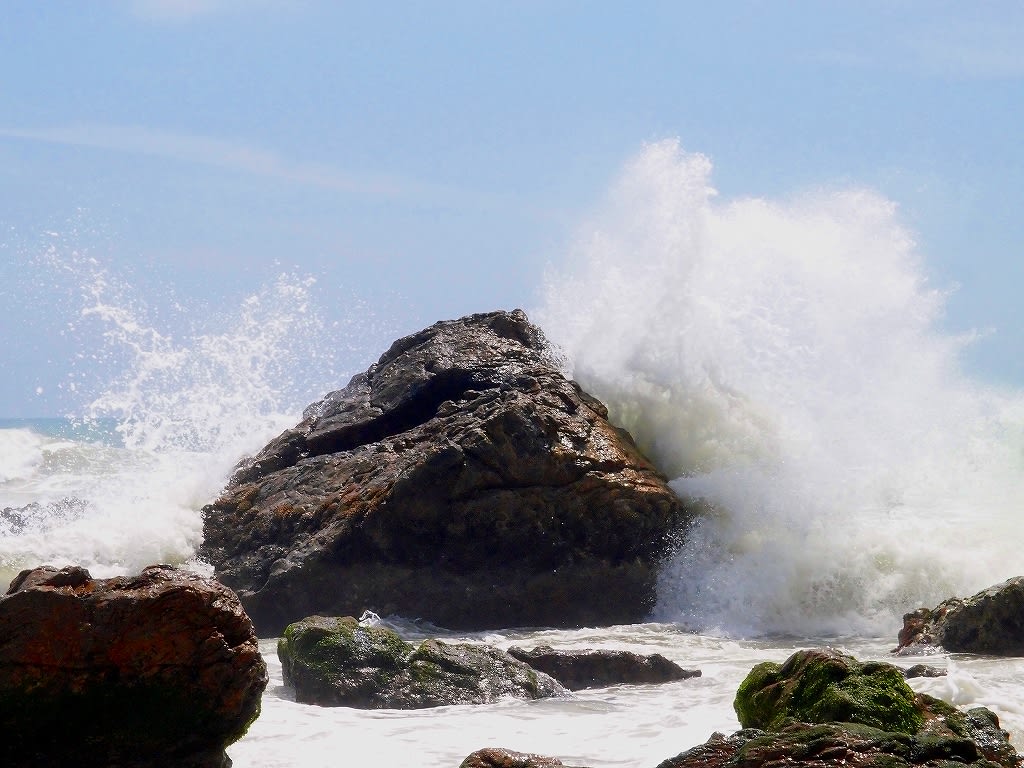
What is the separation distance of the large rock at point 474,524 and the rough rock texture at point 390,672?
295cm

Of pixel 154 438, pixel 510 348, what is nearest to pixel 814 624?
pixel 510 348

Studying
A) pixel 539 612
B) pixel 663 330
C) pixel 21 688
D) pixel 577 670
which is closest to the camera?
pixel 21 688

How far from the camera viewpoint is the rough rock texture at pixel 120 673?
553 centimetres

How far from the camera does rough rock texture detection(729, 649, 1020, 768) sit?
4762mm

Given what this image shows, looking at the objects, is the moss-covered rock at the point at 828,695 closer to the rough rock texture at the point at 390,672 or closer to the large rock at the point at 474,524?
the rough rock texture at the point at 390,672

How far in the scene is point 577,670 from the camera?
27.6 feet

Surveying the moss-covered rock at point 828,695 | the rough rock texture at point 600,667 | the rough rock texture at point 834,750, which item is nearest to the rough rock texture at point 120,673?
the rough rock texture at point 834,750

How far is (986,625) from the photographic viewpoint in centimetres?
936

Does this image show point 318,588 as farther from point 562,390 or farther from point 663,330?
point 663,330

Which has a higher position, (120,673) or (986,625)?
(986,625)

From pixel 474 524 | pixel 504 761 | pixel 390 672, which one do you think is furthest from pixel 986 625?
pixel 504 761

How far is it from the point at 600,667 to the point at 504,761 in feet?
10.9

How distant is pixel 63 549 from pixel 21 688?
30.8 feet

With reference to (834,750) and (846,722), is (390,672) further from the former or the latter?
(834,750)
